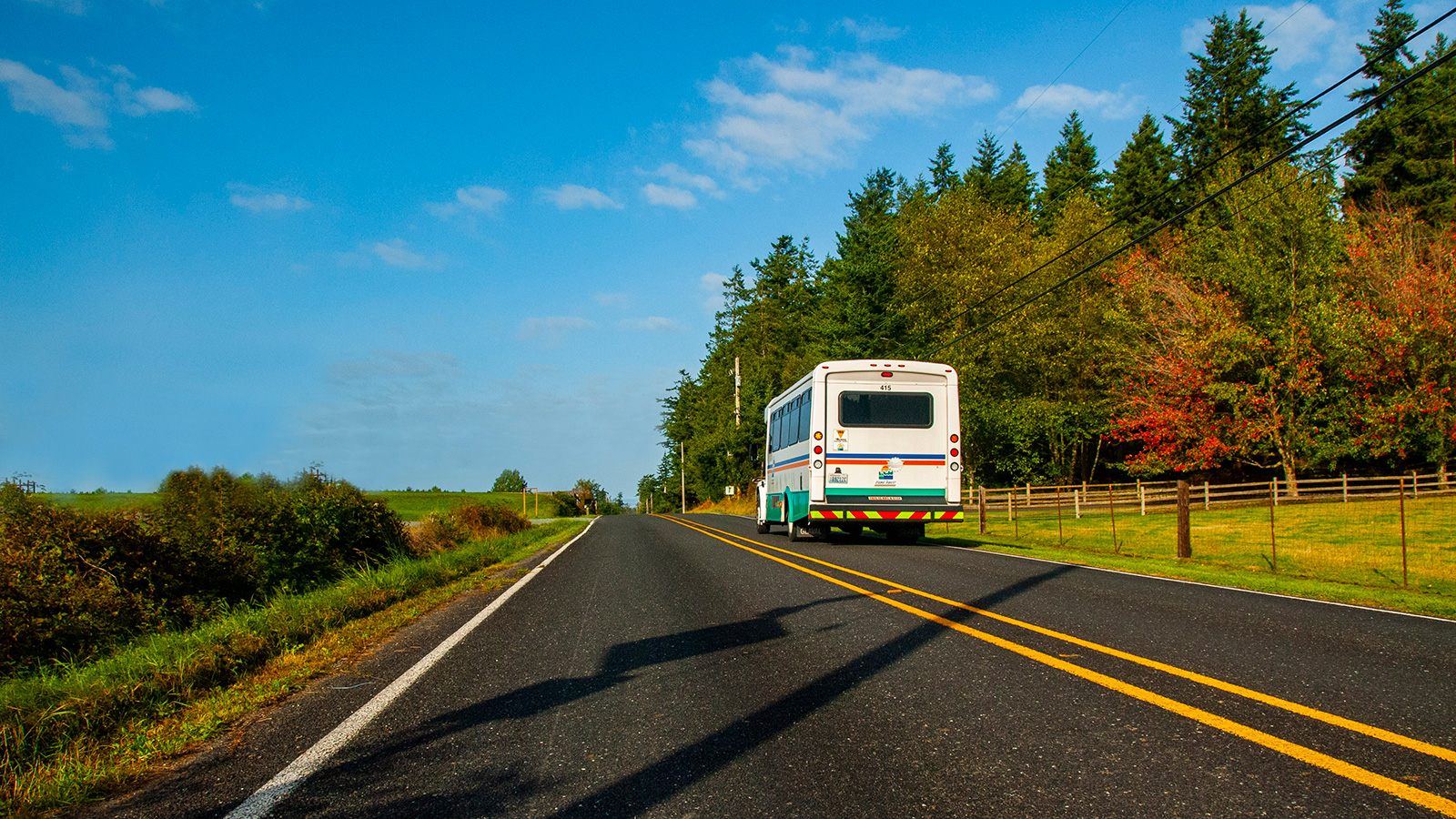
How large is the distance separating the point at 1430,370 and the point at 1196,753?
3564cm

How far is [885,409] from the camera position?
54.9 ft

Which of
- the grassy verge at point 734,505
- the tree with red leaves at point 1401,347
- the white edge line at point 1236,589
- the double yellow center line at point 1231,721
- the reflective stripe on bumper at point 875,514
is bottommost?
the grassy verge at point 734,505

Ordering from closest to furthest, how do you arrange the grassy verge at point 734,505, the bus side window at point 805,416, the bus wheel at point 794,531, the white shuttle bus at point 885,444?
the white shuttle bus at point 885,444 → the bus side window at point 805,416 → the bus wheel at point 794,531 → the grassy verge at point 734,505

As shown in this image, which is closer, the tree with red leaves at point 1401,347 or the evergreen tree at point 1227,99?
the tree with red leaves at point 1401,347

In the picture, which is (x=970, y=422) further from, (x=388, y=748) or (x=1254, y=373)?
(x=388, y=748)

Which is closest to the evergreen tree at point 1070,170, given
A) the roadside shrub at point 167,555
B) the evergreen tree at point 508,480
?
the roadside shrub at point 167,555

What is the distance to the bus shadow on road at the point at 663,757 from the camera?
3.31m

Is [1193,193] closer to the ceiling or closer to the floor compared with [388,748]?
closer to the ceiling

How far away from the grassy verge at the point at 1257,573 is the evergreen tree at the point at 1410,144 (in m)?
30.9

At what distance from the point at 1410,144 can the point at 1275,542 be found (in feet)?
118

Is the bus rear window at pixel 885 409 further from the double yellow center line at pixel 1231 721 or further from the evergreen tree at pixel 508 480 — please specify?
the evergreen tree at pixel 508 480

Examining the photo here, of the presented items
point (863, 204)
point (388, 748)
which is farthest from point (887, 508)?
point (863, 204)

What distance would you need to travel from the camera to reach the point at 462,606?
920 centimetres

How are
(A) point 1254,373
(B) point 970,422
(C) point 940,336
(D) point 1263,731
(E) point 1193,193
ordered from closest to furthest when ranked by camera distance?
(D) point 1263,731
(A) point 1254,373
(B) point 970,422
(C) point 940,336
(E) point 1193,193
